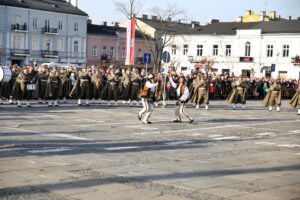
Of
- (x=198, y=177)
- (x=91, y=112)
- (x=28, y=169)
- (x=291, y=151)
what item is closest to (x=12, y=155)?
(x=28, y=169)

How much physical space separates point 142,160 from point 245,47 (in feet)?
228

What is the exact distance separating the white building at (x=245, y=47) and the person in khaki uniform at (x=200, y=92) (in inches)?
1655

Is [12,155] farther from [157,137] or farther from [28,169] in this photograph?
[157,137]

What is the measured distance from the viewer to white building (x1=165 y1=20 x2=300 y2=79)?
74.2 metres

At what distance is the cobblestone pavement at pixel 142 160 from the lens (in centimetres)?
884

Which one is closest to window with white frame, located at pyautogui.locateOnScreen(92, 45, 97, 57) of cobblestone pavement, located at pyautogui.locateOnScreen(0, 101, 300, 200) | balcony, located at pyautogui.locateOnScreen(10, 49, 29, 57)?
balcony, located at pyautogui.locateOnScreen(10, 49, 29, 57)

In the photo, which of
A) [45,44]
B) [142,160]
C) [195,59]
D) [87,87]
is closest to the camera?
[142,160]

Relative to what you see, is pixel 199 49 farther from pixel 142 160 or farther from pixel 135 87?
pixel 142 160

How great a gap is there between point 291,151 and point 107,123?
279 inches

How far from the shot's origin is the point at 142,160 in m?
11.6

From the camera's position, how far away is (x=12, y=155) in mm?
11562

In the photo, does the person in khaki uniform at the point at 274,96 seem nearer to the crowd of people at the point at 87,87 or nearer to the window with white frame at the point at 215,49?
the crowd of people at the point at 87,87

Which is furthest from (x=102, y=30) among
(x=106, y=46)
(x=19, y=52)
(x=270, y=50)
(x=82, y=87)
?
(x=82, y=87)

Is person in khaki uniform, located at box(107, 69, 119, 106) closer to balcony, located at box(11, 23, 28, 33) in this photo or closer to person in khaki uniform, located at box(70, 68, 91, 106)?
person in khaki uniform, located at box(70, 68, 91, 106)
